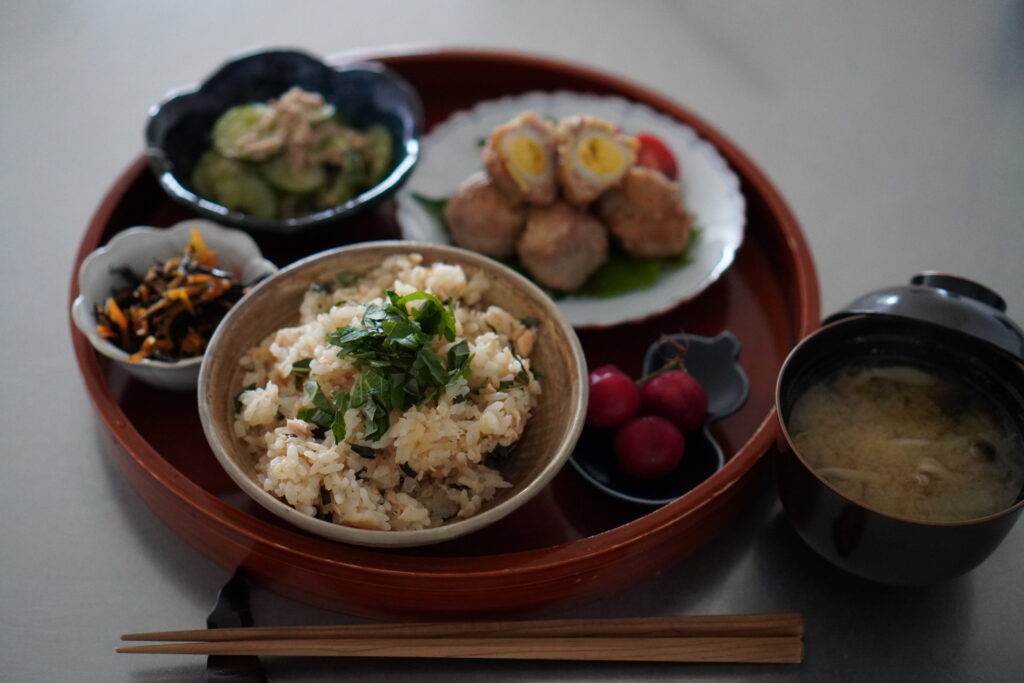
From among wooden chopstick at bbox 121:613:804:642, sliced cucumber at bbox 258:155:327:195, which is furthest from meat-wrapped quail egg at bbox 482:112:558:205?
wooden chopstick at bbox 121:613:804:642

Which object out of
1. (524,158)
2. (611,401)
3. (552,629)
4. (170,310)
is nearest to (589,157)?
(524,158)

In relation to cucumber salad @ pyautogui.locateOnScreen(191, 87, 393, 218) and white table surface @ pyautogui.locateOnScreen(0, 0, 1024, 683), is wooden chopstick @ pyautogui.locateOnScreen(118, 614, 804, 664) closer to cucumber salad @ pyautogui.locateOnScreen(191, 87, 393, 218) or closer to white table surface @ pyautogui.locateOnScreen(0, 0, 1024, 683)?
white table surface @ pyautogui.locateOnScreen(0, 0, 1024, 683)

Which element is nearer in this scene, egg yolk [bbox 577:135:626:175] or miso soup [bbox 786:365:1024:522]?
miso soup [bbox 786:365:1024:522]

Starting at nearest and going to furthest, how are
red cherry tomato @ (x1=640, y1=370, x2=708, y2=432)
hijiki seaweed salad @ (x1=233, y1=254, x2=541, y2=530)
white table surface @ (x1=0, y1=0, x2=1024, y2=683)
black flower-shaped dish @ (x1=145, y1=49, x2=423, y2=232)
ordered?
hijiki seaweed salad @ (x1=233, y1=254, x2=541, y2=530) < white table surface @ (x1=0, y1=0, x2=1024, y2=683) < red cherry tomato @ (x1=640, y1=370, x2=708, y2=432) < black flower-shaped dish @ (x1=145, y1=49, x2=423, y2=232)

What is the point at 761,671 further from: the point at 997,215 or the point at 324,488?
the point at 997,215

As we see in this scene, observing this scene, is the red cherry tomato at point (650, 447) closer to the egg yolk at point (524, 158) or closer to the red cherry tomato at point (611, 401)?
the red cherry tomato at point (611, 401)

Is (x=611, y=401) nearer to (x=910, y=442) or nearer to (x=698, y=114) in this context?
(x=910, y=442)

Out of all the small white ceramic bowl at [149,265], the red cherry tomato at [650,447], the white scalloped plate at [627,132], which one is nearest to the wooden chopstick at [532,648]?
the red cherry tomato at [650,447]
